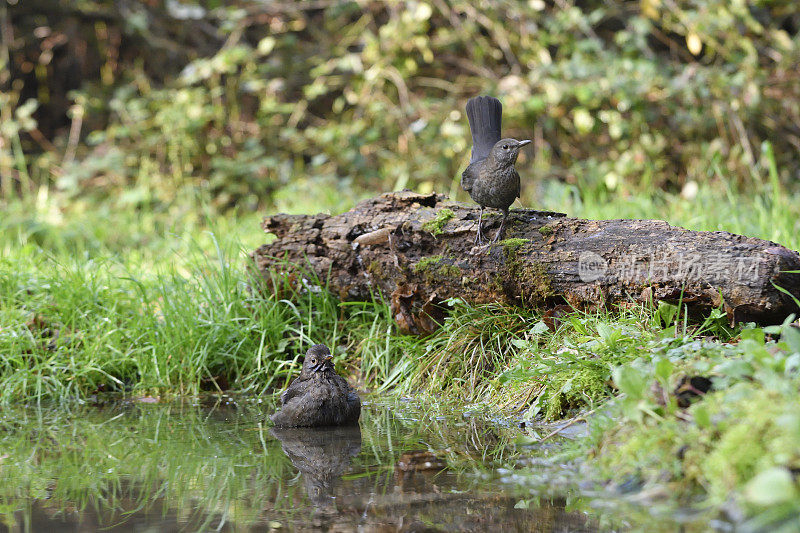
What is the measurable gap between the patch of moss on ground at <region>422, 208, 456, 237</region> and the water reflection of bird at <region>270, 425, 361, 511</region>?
112 cm

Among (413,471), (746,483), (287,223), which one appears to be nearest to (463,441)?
(413,471)

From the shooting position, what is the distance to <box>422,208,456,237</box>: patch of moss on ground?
386cm

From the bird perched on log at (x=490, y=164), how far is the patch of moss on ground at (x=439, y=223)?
166mm

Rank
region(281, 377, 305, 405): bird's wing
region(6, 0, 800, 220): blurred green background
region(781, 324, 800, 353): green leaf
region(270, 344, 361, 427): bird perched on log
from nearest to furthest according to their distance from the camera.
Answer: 1. region(781, 324, 800, 353): green leaf
2. region(270, 344, 361, 427): bird perched on log
3. region(281, 377, 305, 405): bird's wing
4. region(6, 0, 800, 220): blurred green background

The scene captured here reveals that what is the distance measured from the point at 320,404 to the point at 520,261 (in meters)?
1.18

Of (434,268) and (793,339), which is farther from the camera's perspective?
(434,268)

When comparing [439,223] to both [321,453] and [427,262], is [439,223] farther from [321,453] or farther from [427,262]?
[321,453]

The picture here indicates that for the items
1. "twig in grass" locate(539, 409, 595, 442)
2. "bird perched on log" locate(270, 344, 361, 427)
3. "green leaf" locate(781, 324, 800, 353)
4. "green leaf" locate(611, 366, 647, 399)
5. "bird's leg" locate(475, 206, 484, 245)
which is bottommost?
"bird perched on log" locate(270, 344, 361, 427)

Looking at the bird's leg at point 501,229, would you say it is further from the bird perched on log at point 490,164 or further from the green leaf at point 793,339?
the green leaf at point 793,339

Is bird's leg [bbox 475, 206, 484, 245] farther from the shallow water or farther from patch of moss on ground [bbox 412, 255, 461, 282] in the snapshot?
the shallow water

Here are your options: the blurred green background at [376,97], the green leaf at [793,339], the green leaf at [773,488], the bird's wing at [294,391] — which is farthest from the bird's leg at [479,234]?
the blurred green background at [376,97]

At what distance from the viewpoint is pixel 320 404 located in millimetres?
3316

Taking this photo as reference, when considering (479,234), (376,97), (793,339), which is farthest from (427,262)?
(376,97)

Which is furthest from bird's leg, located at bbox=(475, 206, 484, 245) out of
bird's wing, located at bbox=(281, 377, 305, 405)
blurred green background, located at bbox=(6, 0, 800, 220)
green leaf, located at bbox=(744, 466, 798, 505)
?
blurred green background, located at bbox=(6, 0, 800, 220)
